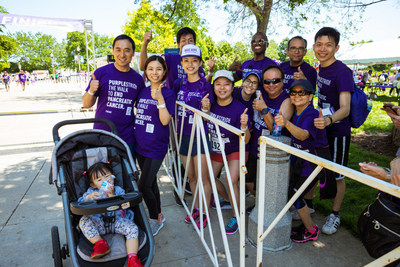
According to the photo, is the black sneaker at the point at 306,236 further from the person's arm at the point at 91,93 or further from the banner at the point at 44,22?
the banner at the point at 44,22

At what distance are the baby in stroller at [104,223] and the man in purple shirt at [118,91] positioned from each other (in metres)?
0.66

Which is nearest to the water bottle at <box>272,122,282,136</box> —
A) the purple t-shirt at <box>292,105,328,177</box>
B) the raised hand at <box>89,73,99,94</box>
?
the purple t-shirt at <box>292,105,328,177</box>

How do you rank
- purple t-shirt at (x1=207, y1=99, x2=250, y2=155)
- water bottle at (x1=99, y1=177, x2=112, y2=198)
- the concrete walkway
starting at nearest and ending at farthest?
water bottle at (x1=99, y1=177, x2=112, y2=198) → the concrete walkway → purple t-shirt at (x1=207, y1=99, x2=250, y2=155)

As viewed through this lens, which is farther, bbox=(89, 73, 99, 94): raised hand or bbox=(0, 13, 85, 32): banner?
bbox=(0, 13, 85, 32): banner

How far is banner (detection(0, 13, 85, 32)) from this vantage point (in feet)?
48.1

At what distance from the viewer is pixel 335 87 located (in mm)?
2852

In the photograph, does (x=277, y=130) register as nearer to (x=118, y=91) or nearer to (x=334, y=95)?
(x=334, y=95)

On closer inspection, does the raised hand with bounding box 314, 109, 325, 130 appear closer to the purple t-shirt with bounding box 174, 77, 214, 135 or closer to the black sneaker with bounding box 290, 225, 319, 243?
the purple t-shirt with bounding box 174, 77, 214, 135

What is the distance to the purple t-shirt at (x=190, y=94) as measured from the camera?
3.12 meters

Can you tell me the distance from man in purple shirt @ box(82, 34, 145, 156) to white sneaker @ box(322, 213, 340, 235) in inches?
101

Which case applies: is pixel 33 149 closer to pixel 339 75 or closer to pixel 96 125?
pixel 96 125

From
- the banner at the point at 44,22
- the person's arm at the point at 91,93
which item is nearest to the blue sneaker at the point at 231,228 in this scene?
the person's arm at the point at 91,93

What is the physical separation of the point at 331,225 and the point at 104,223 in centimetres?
259

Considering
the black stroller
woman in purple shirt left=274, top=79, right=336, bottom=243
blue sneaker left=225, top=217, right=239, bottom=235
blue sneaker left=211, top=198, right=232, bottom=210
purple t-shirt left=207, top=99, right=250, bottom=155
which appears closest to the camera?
the black stroller
